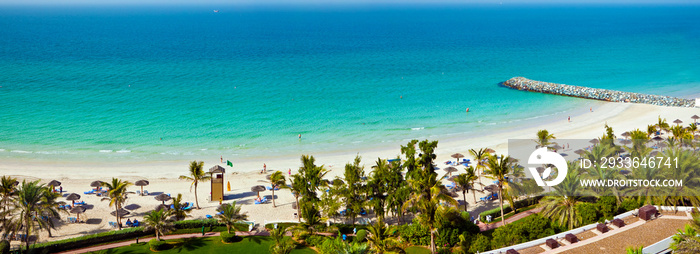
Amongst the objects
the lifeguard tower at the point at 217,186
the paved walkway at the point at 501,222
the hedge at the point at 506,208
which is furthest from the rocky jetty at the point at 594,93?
the lifeguard tower at the point at 217,186

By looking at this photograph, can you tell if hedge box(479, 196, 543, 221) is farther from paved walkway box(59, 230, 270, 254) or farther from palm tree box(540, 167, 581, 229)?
paved walkway box(59, 230, 270, 254)

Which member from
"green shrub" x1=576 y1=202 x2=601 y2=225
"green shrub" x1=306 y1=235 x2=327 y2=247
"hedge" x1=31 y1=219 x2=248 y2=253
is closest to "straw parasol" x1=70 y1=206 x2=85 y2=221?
"hedge" x1=31 y1=219 x2=248 y2=253

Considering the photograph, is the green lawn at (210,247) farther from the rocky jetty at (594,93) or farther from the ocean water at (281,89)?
the rocky jetty at (594,93)

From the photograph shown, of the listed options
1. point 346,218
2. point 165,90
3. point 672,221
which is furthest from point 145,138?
point 672,221

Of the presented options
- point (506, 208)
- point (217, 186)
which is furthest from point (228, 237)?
point (506, 208)

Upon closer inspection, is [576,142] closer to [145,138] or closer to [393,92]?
[393,92]

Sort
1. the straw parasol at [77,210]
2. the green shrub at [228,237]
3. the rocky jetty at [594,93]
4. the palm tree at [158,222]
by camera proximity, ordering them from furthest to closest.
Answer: the rocky jetty at [594,93] < the straw parasol at [77,210] < the green shrub at [228,237] < the palm tree at [158,222]

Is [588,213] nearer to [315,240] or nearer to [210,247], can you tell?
[315,240]
